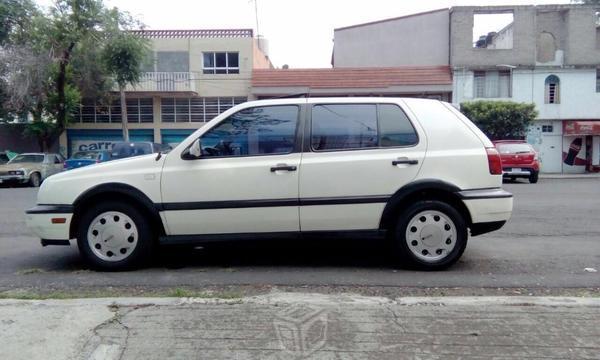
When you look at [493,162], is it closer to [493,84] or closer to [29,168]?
[29,168]

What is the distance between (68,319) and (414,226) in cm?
Result: 311

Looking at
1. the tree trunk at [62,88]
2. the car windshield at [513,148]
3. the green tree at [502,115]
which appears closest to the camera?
the car windshield at [513,148]

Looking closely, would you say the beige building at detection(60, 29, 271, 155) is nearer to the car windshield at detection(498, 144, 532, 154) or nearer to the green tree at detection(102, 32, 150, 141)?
the green tree at detection(102, 32, 150, 141)

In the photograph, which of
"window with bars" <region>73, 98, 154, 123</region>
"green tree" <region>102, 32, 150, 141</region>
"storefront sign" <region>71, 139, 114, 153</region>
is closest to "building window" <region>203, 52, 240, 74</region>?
"window with bars" <region>73, 98, 154, 123</region>

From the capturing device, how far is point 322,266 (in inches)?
213

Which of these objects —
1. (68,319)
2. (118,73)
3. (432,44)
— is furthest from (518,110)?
(68,319)

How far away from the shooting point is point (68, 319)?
3805mm

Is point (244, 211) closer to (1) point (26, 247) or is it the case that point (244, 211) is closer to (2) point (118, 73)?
(1) point (26, 247)

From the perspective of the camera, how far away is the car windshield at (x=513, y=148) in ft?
61.0

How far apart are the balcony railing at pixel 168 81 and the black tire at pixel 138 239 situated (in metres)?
24.6

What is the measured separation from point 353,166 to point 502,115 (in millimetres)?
23165

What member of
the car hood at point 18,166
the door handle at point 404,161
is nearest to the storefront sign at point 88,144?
the car hood at point 18,166

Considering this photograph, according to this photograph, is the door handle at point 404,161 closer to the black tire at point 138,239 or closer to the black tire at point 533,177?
the black tire at point 138,239

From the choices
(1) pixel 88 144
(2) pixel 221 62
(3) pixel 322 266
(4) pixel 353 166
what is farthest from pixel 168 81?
(4) pixel 353 166
